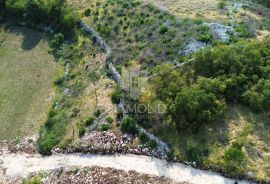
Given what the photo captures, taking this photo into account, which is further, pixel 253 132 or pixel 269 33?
pixel 269 33

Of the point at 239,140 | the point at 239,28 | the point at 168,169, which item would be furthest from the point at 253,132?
the point at 239,28

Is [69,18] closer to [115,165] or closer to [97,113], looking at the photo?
[97,113]

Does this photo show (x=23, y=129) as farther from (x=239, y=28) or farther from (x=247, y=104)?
(x=239, y=28)

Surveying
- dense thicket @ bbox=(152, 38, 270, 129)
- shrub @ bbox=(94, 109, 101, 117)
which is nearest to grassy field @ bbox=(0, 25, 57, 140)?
shrub @ bbox=(94, 109, 101, 117)

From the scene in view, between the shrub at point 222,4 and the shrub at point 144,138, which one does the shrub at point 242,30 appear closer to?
the shrub at point 222,4

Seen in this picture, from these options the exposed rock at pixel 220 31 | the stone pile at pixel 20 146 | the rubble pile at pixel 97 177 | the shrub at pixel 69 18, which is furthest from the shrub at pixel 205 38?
the stone pile at pixel 20 146

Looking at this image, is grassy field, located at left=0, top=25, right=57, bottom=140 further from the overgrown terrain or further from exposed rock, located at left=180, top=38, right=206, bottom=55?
exposed rock, located at left=180, top=38, right=206, bottom=55
